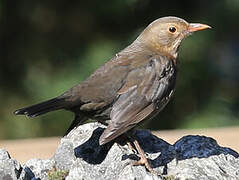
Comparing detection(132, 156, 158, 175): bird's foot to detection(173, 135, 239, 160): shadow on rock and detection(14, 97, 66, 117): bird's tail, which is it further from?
detection(14, 97, 66, 117): bird's tail

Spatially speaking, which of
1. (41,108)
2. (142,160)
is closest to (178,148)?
(142,160)

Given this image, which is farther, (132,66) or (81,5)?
(81,5)

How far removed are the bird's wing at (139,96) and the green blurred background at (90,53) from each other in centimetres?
352

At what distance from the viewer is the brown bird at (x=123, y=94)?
16.1 feet

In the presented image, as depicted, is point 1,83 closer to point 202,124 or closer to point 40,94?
point 40,94

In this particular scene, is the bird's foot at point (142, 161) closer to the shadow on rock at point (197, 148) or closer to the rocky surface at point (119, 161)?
the rocky surface at point (119, 161)

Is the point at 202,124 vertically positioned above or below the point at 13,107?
below

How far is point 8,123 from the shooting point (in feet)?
29.8

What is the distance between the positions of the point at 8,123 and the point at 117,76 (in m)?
4.14

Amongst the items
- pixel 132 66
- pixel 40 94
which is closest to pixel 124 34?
pixel 40 94

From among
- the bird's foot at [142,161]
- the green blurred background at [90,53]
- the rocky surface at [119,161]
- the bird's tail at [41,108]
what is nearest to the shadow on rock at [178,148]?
the rocky surface at [119,161]

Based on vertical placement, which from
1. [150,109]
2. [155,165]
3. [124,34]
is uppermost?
[124,34]

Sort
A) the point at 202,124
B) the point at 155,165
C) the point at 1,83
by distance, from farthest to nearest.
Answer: the point at 1,83
the point at 202,124
the point at 155,165

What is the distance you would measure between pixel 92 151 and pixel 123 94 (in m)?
0.45
